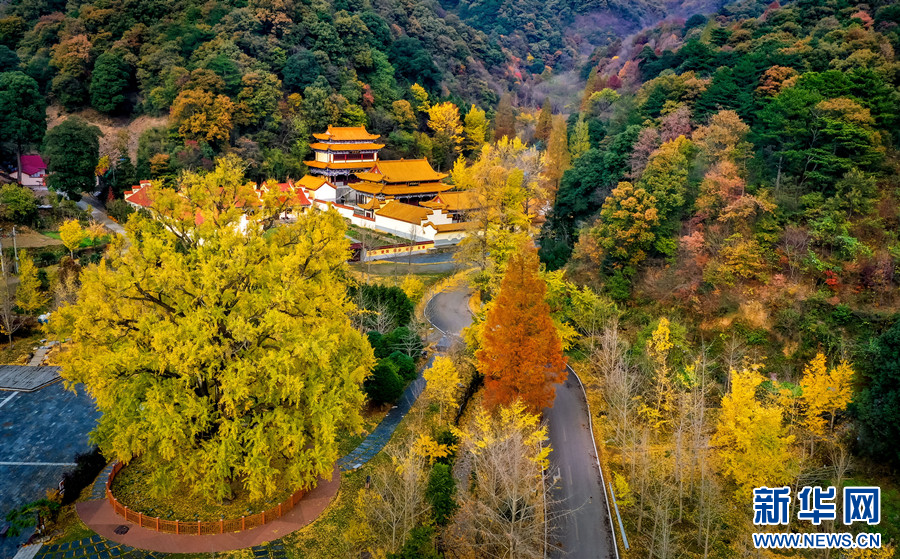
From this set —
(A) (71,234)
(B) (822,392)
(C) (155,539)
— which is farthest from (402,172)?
(C) (155,539)

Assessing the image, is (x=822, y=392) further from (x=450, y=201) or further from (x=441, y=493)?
(x=450, y=201)

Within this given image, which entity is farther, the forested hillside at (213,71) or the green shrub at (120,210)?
the forested hillside at (213,71)

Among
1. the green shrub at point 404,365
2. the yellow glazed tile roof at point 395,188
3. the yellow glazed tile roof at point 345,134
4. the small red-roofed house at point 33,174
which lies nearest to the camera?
the green shrub at point 404,365

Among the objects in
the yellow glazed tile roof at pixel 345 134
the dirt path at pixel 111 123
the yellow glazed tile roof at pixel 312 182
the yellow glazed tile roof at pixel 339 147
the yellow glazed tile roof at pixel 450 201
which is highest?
the dirt path at pixel 111 123

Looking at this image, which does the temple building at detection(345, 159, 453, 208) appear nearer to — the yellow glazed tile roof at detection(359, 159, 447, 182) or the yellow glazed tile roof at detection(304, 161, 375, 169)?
the yellow glazed tile roof at detection(359, 159, 447, 182)

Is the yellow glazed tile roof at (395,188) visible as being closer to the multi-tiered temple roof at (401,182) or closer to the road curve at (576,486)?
the multi-tiered temple roof at (401,182)

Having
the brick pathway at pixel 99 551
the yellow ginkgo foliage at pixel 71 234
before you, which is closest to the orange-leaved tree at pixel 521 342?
the brick pathway at pixel 99 551

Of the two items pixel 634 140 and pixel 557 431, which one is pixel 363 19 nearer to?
pixel 634 140
